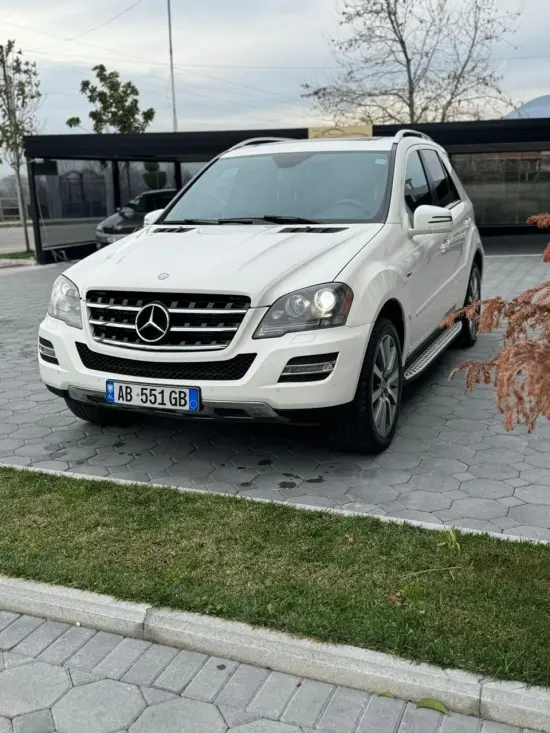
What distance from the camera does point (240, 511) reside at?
4.07m

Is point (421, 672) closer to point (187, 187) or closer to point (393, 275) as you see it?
point (393, 275)

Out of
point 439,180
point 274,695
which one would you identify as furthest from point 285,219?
point 274,695

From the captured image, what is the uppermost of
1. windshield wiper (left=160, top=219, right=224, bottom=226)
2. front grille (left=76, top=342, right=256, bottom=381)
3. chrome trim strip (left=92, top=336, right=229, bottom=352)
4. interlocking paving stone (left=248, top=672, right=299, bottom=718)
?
windshield wiper (left=160, top=219, right=224, bottom=226)

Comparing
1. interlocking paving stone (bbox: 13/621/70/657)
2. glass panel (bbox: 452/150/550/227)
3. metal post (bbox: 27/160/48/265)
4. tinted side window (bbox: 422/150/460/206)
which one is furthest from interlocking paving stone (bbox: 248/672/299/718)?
glass panel (bbox: 452/150/550/227)

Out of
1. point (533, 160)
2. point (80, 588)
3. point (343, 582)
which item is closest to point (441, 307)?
point (343, 582)

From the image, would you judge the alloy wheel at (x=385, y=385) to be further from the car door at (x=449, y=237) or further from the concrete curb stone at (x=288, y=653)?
the concrete curb stone at (x=288, y=653)

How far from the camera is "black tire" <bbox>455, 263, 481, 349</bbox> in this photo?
25.1 ft

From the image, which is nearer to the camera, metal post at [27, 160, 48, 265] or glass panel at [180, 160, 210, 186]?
metal post at [27, 160, 48, 265]

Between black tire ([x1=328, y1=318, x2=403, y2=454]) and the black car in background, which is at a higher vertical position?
the black car in background

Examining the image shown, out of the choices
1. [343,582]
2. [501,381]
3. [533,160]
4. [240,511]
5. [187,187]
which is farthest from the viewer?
[533,160]

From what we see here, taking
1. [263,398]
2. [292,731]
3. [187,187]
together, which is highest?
[187,187]

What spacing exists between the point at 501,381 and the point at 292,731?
1312 mm

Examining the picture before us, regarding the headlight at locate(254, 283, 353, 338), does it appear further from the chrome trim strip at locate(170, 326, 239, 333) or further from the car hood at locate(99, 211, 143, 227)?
the car hood at locate(99, 211, 143, 227)

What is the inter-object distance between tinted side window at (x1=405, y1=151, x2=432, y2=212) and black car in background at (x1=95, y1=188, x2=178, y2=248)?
1179cm
